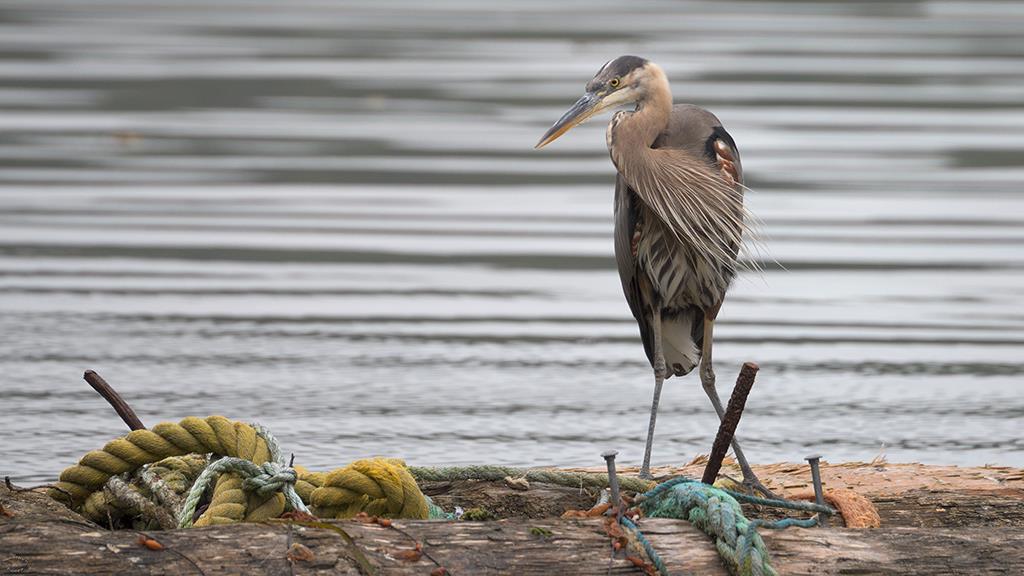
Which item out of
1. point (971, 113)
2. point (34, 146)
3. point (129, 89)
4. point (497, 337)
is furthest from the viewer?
point (129, 89)

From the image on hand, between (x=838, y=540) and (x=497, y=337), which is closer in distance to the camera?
(x=838, y=540)

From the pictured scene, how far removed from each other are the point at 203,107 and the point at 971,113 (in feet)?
22.0

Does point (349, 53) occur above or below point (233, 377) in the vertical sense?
above

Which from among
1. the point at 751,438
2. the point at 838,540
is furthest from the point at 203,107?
the point at 838,540

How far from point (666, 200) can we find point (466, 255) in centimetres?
488

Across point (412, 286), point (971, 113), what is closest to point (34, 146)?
point (412, 286)

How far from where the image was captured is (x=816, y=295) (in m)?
10.3

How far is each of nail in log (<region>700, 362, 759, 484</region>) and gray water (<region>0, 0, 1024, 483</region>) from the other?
8.49 ft

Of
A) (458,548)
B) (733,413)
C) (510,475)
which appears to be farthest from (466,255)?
(458,548)

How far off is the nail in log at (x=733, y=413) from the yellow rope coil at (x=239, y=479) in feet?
2.42

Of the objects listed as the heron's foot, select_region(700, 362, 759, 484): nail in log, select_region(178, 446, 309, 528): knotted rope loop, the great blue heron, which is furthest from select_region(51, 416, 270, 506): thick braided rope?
the heron's foot

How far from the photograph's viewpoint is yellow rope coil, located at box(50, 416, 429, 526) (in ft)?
15.4

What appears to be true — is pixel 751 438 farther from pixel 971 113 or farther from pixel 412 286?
pixel 971 113

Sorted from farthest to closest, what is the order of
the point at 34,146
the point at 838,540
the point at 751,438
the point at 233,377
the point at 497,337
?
1. the point at 34,146
2. the point at 497,337
3. the point at 233,377
4. the point at 751,438
5. the point at 838,540
